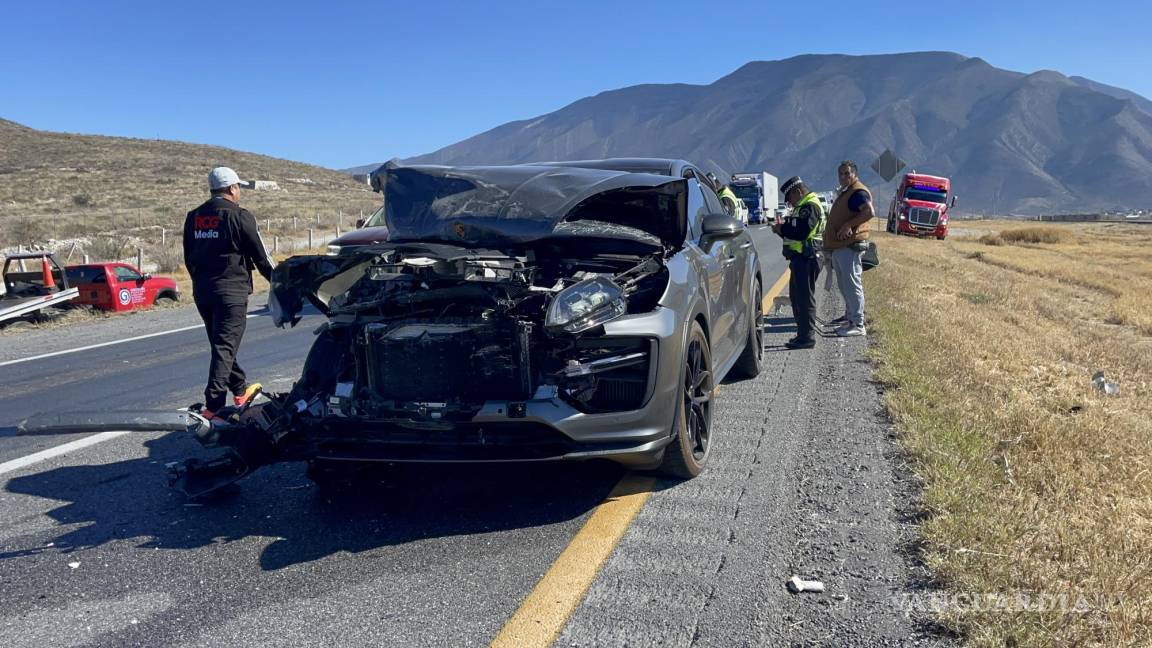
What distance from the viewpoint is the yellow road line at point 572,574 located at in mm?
3047

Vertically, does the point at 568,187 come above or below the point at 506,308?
Result: above

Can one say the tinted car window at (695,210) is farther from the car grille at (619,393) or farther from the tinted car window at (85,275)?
the tinted car window at (85,275)

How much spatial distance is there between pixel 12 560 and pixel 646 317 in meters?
2.97

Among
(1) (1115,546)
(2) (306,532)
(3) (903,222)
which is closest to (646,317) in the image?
(2) (306,532)

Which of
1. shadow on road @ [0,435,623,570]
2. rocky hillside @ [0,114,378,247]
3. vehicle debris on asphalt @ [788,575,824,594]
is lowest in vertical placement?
vehicle debris on asphalt @ [788,575,824,594]

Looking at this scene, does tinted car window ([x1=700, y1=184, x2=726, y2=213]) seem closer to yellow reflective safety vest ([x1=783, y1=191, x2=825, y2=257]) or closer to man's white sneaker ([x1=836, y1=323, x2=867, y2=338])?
yellow reflective safety vest ([x1=783, y1=191, x2=825, y2=257])

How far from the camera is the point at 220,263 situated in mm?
5965

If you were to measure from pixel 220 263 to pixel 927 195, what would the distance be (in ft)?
123

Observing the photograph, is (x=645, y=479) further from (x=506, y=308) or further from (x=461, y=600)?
(x=461, y=600)

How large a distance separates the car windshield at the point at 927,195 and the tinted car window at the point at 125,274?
3220 centimetres

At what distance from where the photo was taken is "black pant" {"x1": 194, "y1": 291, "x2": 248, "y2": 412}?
5.91 metres

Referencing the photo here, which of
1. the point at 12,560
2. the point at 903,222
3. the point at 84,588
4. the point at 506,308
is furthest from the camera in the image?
the point at 903,222

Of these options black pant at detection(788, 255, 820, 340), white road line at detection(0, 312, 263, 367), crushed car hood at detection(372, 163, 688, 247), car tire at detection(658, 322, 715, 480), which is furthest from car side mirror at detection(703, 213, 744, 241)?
white road line at detection(0, 312, 263, 367)

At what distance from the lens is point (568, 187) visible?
202 inches
